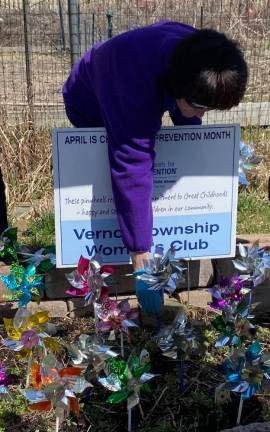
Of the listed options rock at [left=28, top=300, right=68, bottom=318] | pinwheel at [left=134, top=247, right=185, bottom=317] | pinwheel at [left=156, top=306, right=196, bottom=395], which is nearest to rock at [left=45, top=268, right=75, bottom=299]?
rock at [left=28, top=300, right=68, bottom=318]

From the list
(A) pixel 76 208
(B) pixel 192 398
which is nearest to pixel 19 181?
(A) pixel 76 208

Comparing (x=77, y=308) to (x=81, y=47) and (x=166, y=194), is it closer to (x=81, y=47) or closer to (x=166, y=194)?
(x=166, y=194)

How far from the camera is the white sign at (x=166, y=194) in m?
2.42

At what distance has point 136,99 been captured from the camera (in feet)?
6.70

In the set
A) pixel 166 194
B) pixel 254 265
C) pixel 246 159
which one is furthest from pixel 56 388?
pixel 246 159

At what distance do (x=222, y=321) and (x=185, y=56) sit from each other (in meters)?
0.89

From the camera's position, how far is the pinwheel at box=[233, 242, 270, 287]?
2.08 m

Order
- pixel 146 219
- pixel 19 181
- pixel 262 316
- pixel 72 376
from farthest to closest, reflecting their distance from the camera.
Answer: pixel 19 181 → pixel 262 316 → pixel 146 219 → pixel 72 376

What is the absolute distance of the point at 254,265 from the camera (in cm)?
210

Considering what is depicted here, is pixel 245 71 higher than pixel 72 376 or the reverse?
higher

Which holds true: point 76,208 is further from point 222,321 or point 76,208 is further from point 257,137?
point 257,137

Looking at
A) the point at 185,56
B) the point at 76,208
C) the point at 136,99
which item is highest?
the point at 185,56

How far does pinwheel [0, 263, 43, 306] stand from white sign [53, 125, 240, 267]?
0.16 m

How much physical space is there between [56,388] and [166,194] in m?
1.07
